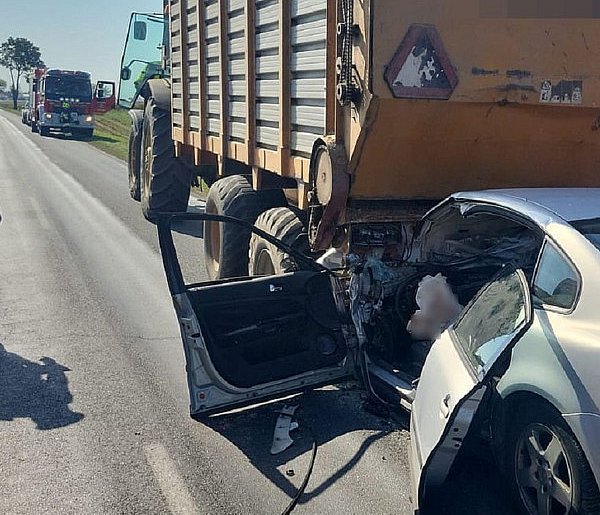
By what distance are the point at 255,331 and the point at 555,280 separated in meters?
2.07

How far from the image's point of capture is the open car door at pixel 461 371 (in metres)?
2.95

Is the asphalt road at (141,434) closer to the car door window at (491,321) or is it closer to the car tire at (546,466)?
the car tire at (546,466)

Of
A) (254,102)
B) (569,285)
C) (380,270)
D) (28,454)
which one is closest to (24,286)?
(254,102)

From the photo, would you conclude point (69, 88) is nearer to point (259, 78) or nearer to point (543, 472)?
point (259, 78)

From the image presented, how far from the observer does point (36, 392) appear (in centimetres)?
506

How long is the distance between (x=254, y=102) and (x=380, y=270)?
2022 millimetres

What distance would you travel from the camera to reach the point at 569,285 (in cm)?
291

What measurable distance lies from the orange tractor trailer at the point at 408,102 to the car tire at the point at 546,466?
1.84 metres

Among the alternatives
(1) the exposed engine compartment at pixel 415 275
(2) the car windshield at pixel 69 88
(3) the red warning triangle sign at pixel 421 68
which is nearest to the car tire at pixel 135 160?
(1) the exposed engine compartment at pixel 415 275

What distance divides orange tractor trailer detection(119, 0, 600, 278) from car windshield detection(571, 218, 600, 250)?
138 cm

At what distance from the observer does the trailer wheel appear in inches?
416

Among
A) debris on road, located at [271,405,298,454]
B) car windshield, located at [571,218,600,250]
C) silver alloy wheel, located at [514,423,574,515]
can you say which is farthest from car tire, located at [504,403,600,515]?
debris on road, located at [271,405,298,454]

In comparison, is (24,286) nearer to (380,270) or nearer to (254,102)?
(254,102)

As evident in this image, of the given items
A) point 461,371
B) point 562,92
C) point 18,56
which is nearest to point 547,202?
point 461,371
